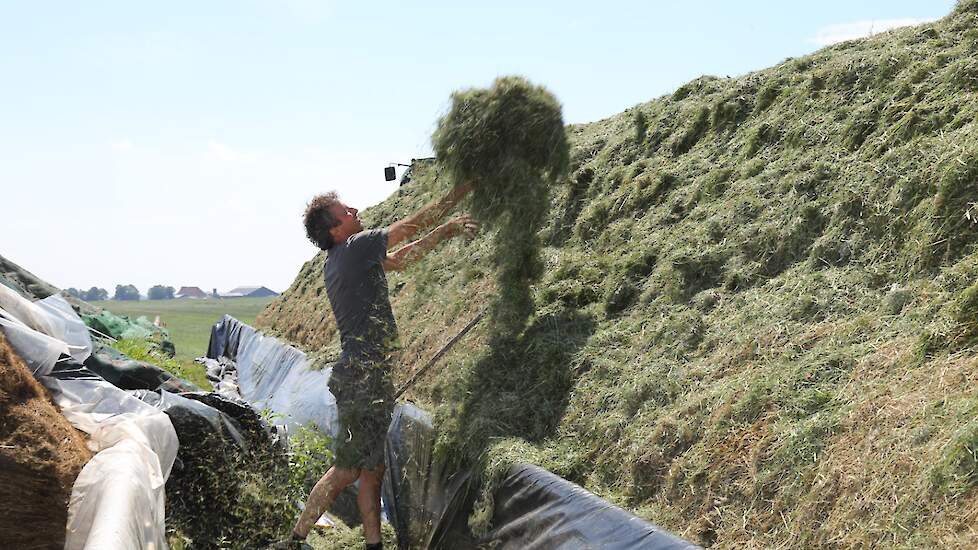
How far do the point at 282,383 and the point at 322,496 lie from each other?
532cm

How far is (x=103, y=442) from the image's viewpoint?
149 inches

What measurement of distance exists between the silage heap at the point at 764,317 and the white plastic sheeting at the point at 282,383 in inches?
47.1

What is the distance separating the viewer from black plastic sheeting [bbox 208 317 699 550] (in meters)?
3.21

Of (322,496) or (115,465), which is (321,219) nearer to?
(322,496)

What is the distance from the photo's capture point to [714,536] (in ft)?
10.5

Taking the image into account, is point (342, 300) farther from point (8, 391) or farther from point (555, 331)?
point (8, 391)

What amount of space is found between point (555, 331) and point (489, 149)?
4.16ft

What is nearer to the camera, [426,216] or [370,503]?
[370,503]

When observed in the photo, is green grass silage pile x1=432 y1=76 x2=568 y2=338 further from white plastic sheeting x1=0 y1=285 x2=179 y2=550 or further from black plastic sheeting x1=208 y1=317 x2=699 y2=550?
white plastic sheeting x1=0 y1=285 x2=179 y2=550

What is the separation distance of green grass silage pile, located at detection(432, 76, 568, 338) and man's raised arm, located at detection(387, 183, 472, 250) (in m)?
0.09

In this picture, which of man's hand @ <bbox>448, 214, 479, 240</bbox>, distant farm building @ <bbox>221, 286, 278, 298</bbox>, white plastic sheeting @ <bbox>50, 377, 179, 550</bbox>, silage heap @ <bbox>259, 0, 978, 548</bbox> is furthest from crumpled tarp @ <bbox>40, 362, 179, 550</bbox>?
distant farm building @ <bbox>221, 286, 278, 298</bbox>

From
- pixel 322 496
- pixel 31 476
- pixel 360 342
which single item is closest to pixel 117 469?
pixel 31 476

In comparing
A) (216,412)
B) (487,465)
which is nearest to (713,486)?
(487,465)

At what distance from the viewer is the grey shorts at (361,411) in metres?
4.58
